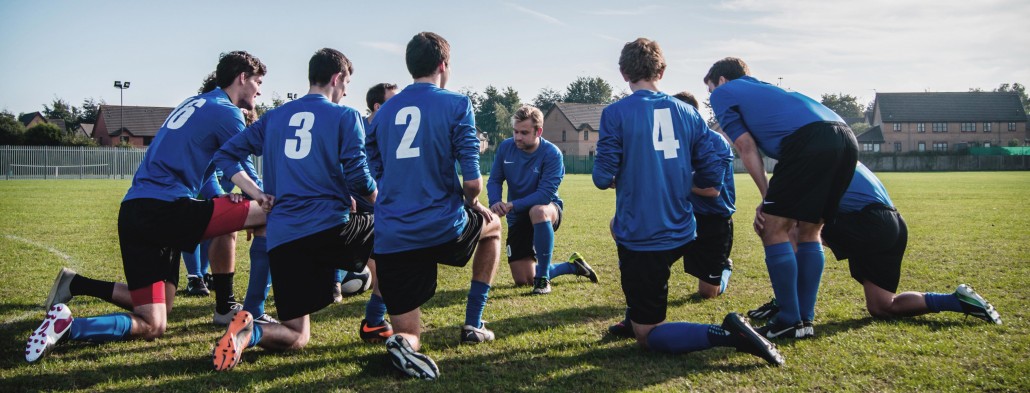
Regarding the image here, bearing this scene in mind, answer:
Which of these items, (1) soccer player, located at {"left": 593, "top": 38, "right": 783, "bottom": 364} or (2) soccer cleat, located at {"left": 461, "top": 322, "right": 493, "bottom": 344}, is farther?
(2) soccer cleat, located at {"left": 461, "top": 322, "right": 493, "bottom": 344}

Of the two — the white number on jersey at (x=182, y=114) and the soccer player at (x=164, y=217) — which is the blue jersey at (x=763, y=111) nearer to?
the soccer player at (x=164, y=217)

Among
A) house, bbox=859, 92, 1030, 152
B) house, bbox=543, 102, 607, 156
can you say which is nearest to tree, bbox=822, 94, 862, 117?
house, bbox=859, 92, 1030, 152

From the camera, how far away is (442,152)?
4090 millimetres

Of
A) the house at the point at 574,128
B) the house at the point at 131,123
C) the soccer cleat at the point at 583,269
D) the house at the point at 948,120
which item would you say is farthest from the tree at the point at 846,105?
the soccer cleat at the point at 583,269

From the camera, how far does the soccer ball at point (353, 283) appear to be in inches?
261

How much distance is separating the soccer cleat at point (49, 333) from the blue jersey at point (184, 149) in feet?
2.79

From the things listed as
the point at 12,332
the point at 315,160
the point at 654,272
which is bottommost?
the point at 12,332

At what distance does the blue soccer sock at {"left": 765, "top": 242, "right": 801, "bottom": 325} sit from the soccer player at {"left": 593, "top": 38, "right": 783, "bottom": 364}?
2.34 feet

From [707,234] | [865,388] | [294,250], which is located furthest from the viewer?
[707,234]

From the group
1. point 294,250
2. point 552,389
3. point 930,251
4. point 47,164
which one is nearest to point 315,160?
point 294,250

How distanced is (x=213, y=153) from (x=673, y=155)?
3237mm

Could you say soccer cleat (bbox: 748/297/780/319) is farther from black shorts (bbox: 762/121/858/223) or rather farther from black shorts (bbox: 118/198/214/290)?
black shorts (bbox: 118/198/214/290)

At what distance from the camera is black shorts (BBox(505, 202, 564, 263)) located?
7113 mm

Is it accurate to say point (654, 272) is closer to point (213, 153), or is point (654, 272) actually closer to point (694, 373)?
point (694, 373)
